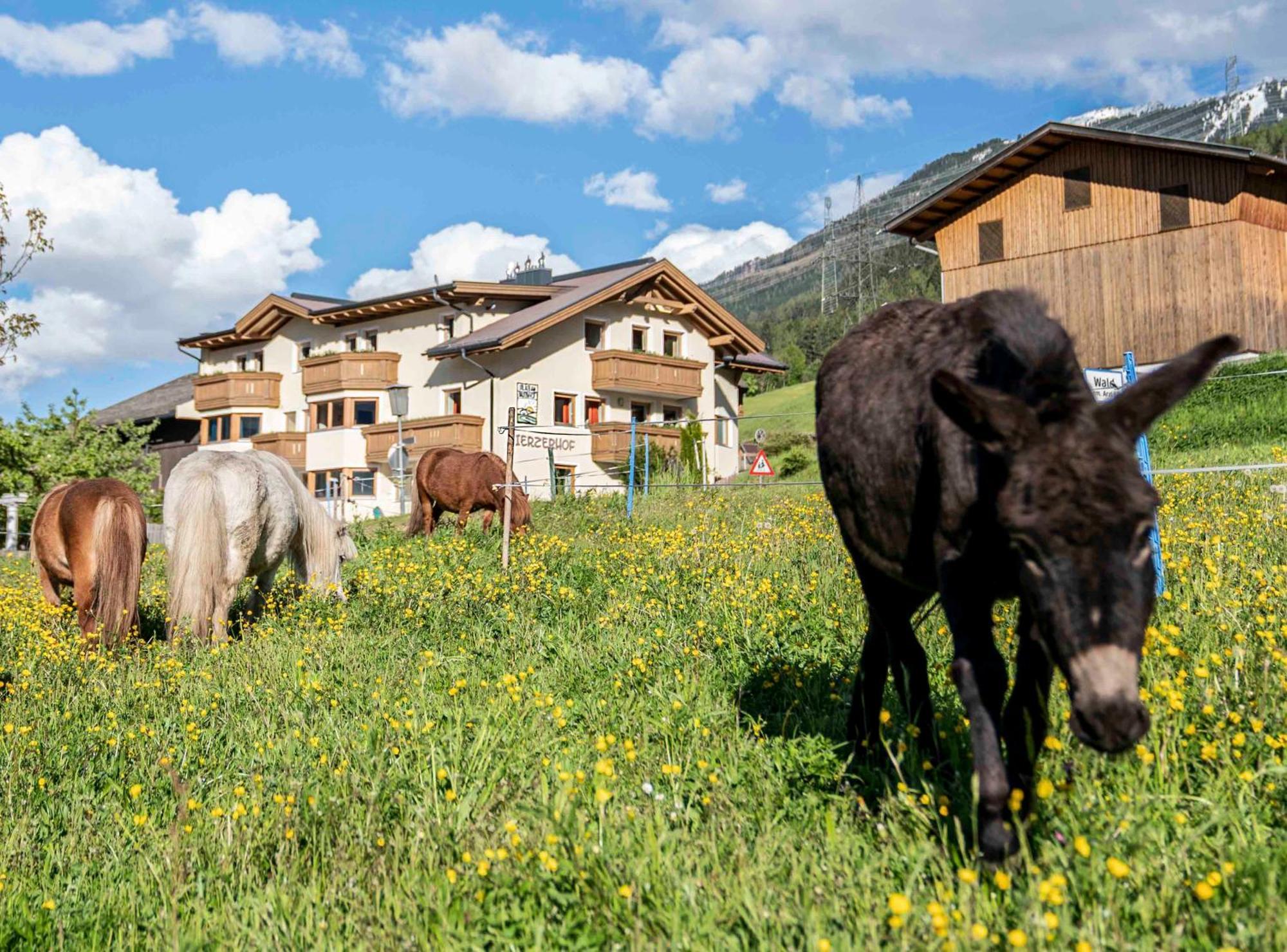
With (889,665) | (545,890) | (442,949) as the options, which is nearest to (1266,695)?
(889,665)

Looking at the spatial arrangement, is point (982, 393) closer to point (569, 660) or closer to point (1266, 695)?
point (1266, 695)

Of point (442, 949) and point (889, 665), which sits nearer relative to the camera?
point (442, 949)

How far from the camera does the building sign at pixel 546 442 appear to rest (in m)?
34.4

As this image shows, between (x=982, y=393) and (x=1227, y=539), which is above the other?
(x=982, y=393)

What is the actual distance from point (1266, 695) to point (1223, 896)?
1575mm

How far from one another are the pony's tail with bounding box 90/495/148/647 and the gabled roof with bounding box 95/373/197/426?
44321 mm

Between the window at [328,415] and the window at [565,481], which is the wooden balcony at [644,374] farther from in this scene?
the window at [328,415]

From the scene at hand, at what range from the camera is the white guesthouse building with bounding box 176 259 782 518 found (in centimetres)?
3694

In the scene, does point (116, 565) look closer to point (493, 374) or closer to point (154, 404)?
point (493, 374)

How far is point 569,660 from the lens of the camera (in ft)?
21.0

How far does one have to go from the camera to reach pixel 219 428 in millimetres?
48250

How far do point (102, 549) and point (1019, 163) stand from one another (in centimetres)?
2779

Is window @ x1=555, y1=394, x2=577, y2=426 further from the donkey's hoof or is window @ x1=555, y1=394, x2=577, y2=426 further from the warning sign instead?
the donkey's hoof

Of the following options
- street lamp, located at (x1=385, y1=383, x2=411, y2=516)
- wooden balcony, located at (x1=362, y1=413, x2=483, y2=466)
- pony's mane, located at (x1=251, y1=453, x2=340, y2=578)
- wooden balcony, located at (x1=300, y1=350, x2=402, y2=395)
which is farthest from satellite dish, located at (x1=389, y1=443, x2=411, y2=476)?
pony's mane, located at (x1=251, y1=453, x2=340, y2=578)
